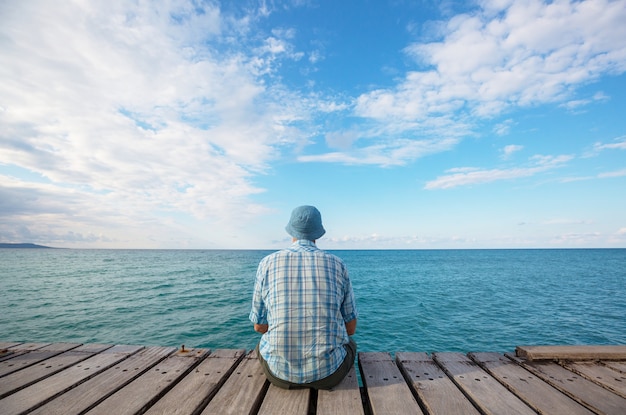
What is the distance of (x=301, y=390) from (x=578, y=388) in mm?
Answer: 3038

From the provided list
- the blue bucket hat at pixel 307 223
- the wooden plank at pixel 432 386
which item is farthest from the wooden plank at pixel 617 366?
the blue bucket hat at pixel 307 223

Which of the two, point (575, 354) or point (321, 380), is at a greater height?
point (321, 380)

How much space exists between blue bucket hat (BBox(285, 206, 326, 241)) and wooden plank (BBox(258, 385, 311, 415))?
159 cm

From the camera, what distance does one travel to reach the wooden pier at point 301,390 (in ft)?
9.27

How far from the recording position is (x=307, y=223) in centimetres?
336

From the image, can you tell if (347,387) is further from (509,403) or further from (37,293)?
(37,293)

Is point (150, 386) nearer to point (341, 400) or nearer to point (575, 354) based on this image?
point (341, 400)

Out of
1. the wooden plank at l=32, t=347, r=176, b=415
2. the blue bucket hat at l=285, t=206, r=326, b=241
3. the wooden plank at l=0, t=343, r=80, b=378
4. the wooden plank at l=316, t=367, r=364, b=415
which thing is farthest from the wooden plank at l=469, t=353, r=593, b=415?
the wooden plank at l=0, t=343, r=80, b=378

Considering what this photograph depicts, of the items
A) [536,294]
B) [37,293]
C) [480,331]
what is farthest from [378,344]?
[37,293]

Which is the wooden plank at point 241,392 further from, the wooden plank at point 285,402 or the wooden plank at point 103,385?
the wooden plank at point 103,385

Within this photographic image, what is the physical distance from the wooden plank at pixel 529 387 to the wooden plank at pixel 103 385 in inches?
168

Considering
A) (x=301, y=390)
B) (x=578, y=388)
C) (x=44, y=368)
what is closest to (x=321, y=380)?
(x=301, y=390)

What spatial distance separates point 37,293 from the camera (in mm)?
25188

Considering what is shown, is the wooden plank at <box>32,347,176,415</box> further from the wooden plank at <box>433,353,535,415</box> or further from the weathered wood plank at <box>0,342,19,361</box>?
the wooden plank at <box>433,353,535,415</box>
